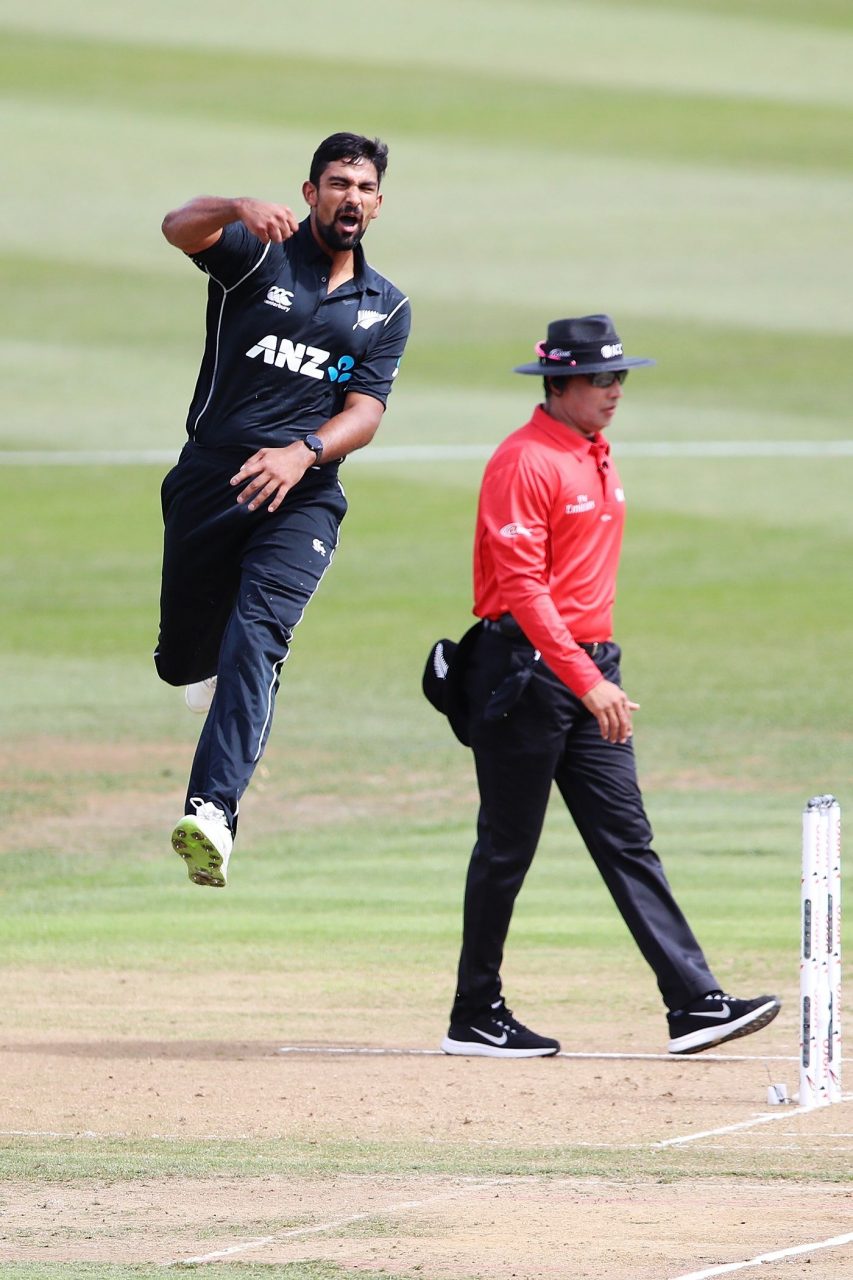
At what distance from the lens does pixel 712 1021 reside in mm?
8078

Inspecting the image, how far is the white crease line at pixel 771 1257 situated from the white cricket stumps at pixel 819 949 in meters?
1.53

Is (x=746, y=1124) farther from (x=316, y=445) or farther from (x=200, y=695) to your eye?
(x=200, y=695)

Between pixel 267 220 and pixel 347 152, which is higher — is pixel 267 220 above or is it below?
below

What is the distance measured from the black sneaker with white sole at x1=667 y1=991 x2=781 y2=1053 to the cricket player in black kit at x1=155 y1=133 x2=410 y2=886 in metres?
1.85

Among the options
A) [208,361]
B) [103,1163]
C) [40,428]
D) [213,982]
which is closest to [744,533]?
[40,428]

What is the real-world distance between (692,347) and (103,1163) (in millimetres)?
21904

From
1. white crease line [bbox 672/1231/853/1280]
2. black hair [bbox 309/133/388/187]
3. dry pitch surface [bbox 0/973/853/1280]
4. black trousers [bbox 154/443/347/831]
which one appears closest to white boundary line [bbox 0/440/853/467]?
dry pitch surface [bbox 0/973/853/1280]

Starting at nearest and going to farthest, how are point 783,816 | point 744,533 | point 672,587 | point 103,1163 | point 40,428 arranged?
point 103,1163 < point 783,816 < point 672,587 < point 744,533 < point 40,428

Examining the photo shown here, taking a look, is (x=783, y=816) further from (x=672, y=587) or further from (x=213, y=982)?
(x=672, y=587)

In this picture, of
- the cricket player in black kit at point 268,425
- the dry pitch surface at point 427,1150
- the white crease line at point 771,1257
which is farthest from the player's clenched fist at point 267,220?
the white crease line at point 771,1257

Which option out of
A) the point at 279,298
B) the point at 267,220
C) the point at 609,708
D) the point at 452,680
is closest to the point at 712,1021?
the point at 609,708

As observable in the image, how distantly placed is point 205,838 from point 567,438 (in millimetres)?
2097

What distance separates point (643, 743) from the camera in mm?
15086

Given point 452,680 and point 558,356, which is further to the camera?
point 452,680
